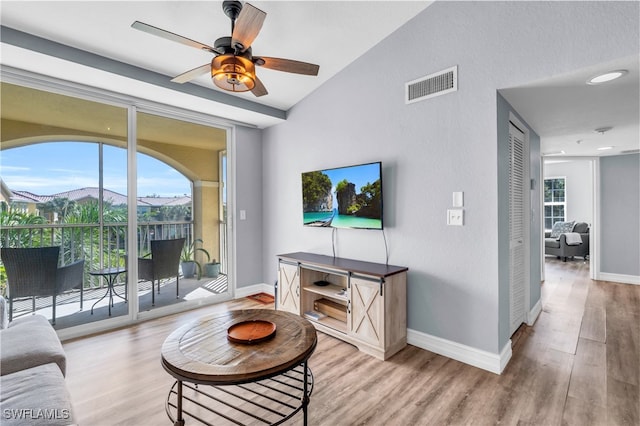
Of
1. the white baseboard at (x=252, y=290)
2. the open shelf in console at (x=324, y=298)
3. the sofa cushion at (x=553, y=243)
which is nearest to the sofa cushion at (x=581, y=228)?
the sofa cushion at (x=553, y=243)

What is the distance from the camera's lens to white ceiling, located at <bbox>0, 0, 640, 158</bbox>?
224cm

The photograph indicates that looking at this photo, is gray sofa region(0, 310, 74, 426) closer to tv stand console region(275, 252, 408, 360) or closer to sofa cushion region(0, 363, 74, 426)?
sofa cushion region(0, 363, 74, 426)

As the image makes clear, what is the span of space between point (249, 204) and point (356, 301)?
2.43 meters

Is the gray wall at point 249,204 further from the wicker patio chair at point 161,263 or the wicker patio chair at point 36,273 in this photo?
the wicker patio chair at point 36,273

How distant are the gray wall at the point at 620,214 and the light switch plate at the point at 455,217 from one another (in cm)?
449

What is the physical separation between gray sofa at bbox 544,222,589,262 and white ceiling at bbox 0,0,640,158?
4.11 meters

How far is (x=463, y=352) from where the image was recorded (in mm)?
2529

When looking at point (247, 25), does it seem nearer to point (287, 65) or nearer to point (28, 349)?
point (287, 65)

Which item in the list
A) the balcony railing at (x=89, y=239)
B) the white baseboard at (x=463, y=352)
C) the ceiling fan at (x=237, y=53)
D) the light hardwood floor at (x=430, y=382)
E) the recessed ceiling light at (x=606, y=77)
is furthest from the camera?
the balcony railing at (x=89, y=239)

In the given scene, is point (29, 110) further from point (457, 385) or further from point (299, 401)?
point (457, 385)

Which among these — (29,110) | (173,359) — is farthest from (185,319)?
(29,110)

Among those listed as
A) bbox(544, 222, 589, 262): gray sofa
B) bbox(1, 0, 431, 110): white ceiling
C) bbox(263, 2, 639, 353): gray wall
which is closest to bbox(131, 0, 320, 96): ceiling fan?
bbox(1, 0, 431, 110): white ceiling

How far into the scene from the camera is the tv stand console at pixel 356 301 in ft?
8.48

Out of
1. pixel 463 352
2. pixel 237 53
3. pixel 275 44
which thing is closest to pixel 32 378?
pixel 237 53
